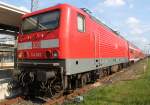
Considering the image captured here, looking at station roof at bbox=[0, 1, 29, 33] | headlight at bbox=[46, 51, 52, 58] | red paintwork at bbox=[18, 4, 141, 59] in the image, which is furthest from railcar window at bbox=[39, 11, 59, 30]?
station roof at bbox=[0, 1, 29, 33]

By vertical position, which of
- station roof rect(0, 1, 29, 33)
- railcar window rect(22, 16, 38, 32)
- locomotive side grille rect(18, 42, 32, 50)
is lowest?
locomotive side grille rect(18, 42, 32, 50)

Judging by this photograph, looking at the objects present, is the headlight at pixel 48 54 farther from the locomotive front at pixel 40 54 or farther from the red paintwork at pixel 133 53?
the red paintwork at pixel 133 53

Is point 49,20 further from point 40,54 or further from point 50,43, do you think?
point 40,54

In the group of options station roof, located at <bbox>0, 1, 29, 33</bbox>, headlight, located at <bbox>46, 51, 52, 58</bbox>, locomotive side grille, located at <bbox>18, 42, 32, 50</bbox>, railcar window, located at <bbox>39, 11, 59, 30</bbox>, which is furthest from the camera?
station roof, located at <bbox>0, 1, 29, 33</bbox>

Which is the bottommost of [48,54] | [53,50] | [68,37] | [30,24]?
[48,54]

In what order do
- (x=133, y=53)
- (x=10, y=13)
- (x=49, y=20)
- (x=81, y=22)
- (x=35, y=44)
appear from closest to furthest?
(x=49, y=20) < (x=35, y=44) < (x=81, y=22) < (x=10, y=13) < (x=133, y=53)

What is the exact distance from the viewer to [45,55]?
8.58 m

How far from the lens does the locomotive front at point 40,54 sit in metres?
8.30

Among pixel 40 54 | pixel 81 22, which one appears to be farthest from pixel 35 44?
pixel 81 22

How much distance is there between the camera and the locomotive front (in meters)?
8.30

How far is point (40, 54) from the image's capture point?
8.76 metres

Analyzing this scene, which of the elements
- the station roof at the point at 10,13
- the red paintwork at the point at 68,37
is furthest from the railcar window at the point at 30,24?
the station roof at the point at 10,13

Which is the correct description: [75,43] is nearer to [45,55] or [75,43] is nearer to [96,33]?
[45,55]

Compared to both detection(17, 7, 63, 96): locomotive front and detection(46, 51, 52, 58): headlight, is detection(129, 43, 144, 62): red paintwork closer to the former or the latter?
detection(17, 7, 63, 96): locomotive front
